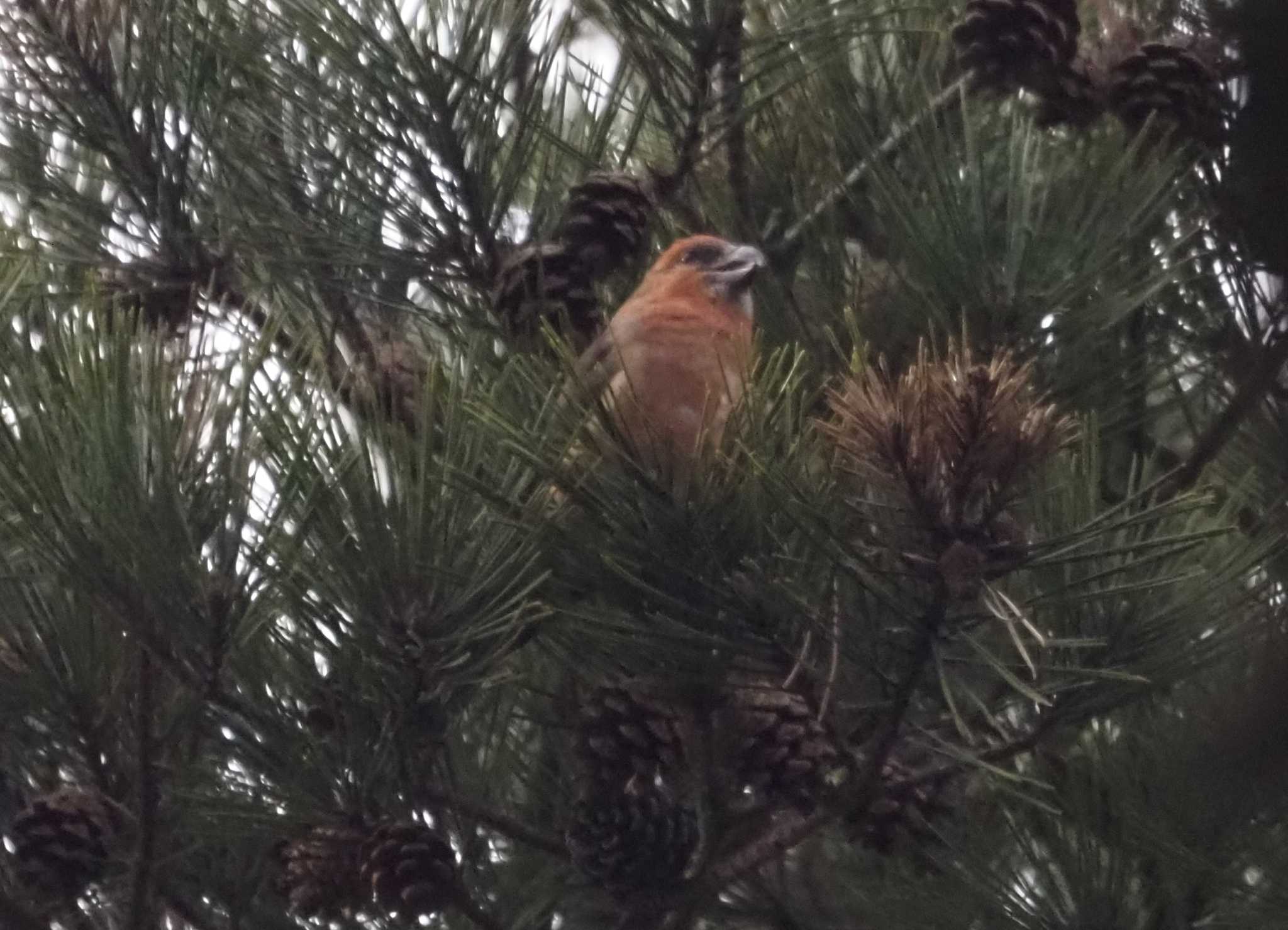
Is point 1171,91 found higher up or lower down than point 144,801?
higher up

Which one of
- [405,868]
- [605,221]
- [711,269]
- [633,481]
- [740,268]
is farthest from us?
[711,269]

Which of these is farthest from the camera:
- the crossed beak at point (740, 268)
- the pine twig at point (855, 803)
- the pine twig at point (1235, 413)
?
the crossed beak at point (740, 268)

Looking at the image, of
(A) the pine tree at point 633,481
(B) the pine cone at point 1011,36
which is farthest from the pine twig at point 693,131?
(B) the pine cone at point 1011,36

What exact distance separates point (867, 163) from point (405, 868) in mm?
830

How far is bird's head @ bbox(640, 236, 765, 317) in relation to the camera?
2.04 meters

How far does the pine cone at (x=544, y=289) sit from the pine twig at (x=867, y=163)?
1.00 feet

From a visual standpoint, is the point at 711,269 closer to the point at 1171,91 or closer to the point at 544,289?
the point at 544,289

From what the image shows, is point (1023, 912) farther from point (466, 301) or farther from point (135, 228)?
point (135, 228)

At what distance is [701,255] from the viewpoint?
2.15 m

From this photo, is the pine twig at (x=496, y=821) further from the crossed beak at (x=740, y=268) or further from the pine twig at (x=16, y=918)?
the crossed beak at (x=740, y=268)

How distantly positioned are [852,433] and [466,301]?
783 mm

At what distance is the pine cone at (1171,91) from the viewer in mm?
1873

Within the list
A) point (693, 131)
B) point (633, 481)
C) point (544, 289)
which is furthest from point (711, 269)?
point (633, 481)

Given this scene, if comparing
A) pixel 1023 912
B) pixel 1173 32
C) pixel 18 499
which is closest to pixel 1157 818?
pixel 1023 912
